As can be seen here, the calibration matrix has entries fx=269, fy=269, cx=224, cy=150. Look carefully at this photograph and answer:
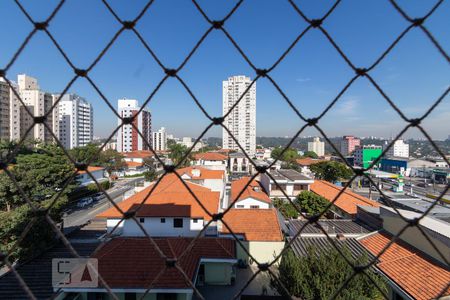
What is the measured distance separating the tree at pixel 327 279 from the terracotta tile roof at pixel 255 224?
281 cm

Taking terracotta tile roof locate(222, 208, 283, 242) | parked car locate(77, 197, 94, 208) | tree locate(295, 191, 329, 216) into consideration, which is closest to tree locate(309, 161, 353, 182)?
tree locate(295, 191, 329, 216)

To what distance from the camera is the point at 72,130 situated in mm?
32344

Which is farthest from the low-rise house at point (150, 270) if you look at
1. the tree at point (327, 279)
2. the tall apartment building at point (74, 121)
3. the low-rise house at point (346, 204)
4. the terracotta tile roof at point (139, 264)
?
the tall apartment building at point (74, 121)

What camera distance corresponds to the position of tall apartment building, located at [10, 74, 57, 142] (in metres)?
23.2

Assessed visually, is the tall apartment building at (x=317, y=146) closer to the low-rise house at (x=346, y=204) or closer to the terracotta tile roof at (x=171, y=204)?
the low-rise house at (x=346, y=204)

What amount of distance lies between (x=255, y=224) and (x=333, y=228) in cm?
200

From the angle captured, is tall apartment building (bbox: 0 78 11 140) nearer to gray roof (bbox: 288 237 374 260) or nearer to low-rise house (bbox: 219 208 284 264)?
low-rise house (bbox: 219 208 284 264)

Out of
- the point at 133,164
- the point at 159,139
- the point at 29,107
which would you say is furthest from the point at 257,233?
the point at 159,139

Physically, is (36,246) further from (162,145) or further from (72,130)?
(162,145)

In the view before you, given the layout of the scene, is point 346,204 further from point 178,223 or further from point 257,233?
point 178,223

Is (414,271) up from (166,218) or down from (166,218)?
up

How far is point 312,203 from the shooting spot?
9008 mm

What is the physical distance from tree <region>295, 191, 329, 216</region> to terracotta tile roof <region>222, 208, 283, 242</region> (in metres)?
2.07

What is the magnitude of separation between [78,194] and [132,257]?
34.2 ft
